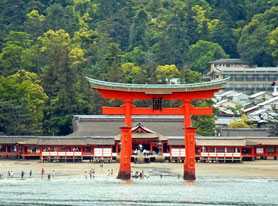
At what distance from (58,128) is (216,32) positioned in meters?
71.5

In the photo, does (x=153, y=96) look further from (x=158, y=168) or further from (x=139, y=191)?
(x=158, y=168)

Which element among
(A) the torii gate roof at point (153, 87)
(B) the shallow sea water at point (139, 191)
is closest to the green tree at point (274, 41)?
(B) the shallow sea water at point (139, 191)

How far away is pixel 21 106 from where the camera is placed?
96.8m

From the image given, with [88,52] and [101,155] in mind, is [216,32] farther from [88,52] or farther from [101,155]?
[101,155]

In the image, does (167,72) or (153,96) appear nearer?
(153,96)

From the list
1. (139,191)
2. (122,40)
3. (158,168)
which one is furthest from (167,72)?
(139,191)

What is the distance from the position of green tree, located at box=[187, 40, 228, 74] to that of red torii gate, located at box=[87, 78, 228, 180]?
94977 millimetres

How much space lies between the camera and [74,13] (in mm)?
176375

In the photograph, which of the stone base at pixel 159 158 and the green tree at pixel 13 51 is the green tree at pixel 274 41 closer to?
the green tree at pixel 13 51

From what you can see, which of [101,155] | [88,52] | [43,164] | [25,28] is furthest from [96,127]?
[25,28]

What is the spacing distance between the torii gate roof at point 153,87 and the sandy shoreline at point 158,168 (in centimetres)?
1020

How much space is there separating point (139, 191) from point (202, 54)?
347ft

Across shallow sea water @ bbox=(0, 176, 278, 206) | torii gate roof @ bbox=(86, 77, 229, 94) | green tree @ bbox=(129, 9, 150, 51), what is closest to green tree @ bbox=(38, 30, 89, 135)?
shallow sea water @ bbox=(0, 176, 278, 206)

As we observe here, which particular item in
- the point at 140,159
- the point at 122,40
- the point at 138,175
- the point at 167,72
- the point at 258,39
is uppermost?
the point at 122,40
